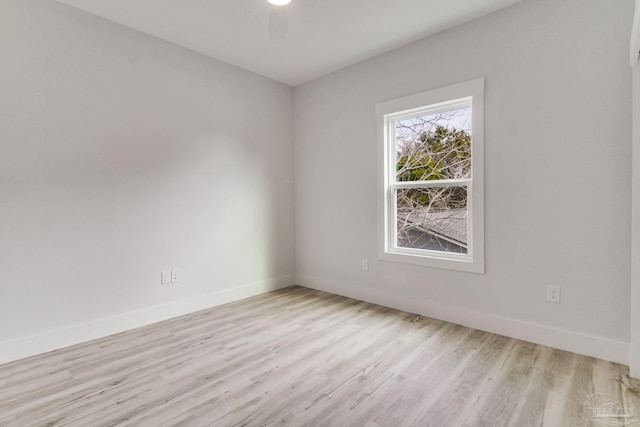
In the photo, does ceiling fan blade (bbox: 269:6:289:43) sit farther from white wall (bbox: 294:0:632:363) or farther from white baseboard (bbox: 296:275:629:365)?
white baseboard (bbox: 296:275:629:365)

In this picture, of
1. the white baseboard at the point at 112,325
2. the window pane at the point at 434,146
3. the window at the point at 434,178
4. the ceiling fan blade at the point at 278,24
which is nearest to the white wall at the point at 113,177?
the white baseboard at the point at 112,325

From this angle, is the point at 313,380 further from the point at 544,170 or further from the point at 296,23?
the point at 296,23

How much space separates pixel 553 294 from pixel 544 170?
93 cm

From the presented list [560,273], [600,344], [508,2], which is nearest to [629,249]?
[560,273]

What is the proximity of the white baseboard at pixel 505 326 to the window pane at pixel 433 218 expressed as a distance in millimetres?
548

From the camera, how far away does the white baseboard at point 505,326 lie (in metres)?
2.17

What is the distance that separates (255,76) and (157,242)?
2.20 meters

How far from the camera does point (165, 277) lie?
10.0 ft

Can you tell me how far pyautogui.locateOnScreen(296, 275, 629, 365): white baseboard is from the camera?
7.11 ft

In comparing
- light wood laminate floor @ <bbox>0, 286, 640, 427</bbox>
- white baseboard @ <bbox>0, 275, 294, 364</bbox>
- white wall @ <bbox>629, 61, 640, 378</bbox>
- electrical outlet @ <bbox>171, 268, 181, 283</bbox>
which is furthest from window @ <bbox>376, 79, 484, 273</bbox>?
electrical outlet @ <bbox>171, 268, 181, 283</bbox>

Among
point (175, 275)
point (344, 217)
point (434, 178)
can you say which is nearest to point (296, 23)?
point (434, 178)

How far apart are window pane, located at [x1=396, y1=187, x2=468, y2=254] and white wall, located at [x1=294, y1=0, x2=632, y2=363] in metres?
0.25

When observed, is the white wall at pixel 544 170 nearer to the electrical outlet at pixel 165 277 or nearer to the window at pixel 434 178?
the window at pixel 434 178

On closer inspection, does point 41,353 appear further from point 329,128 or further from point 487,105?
point 487,105
